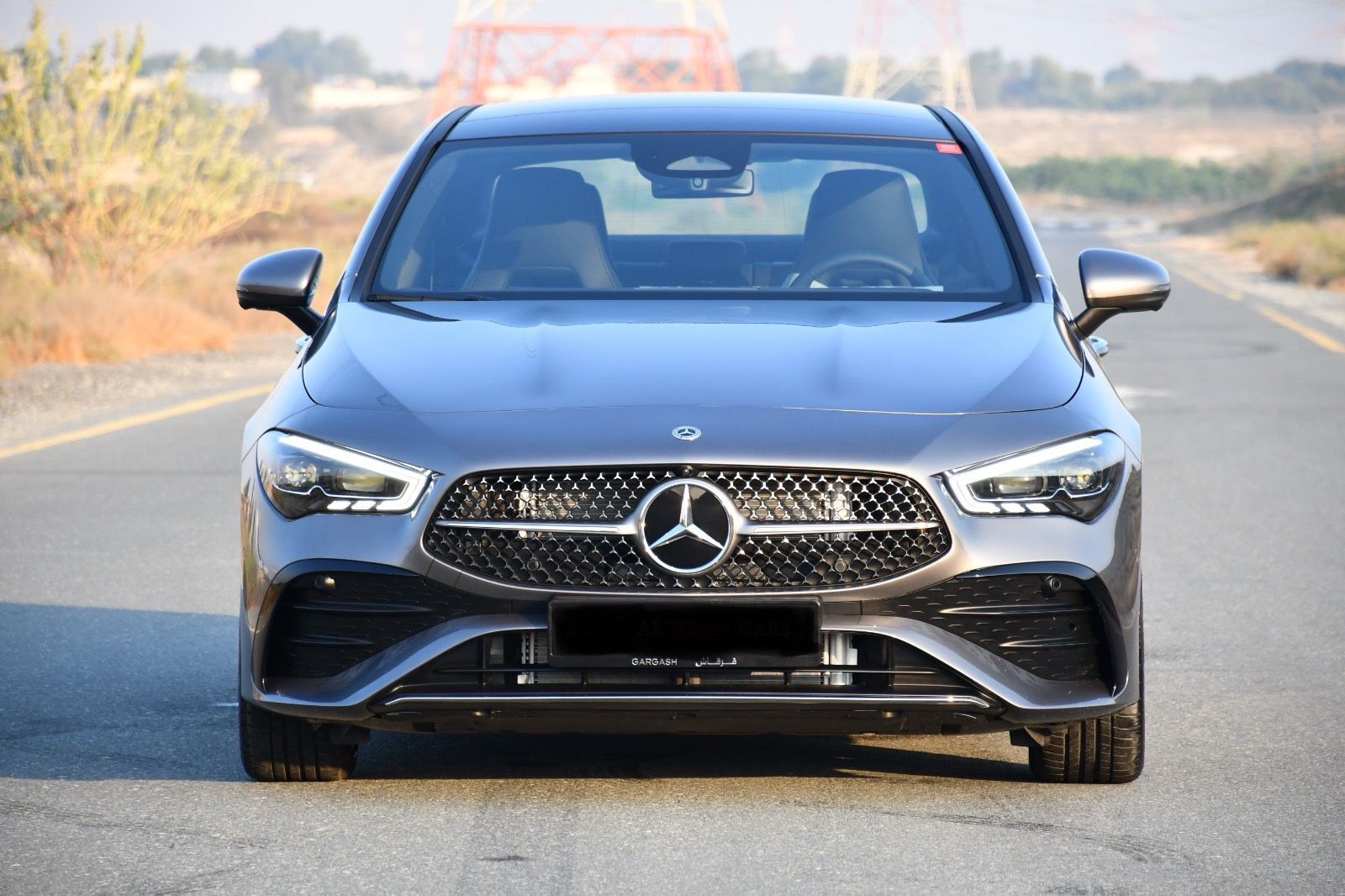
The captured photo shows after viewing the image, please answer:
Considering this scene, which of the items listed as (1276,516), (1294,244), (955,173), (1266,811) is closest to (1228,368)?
(1276,516)

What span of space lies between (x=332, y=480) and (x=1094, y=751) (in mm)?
1831

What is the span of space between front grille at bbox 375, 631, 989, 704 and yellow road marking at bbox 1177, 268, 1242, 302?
2337 cm

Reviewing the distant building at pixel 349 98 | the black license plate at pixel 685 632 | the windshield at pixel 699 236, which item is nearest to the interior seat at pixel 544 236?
the windshield at pixel 699 236

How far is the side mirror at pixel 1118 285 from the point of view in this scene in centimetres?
520

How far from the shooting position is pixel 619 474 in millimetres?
4211

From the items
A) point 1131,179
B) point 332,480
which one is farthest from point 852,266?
point 1131,179

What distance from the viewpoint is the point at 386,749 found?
16.8 feet

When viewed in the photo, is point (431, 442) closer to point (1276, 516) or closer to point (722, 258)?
point (722, 258)

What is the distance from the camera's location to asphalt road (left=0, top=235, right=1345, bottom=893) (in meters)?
4.07

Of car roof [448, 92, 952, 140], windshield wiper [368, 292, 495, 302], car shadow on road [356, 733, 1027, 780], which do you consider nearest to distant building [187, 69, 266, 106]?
car roof [448, 92, 952, 140]

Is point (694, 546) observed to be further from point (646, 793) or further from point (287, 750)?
point (287, 750)

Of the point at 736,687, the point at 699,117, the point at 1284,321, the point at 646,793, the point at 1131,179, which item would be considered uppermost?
the point at 699,117

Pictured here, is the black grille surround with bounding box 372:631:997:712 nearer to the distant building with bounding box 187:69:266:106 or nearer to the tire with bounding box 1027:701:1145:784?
the tire with bounding box 1027:701:1145:784

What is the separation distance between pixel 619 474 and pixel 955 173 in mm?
2016
